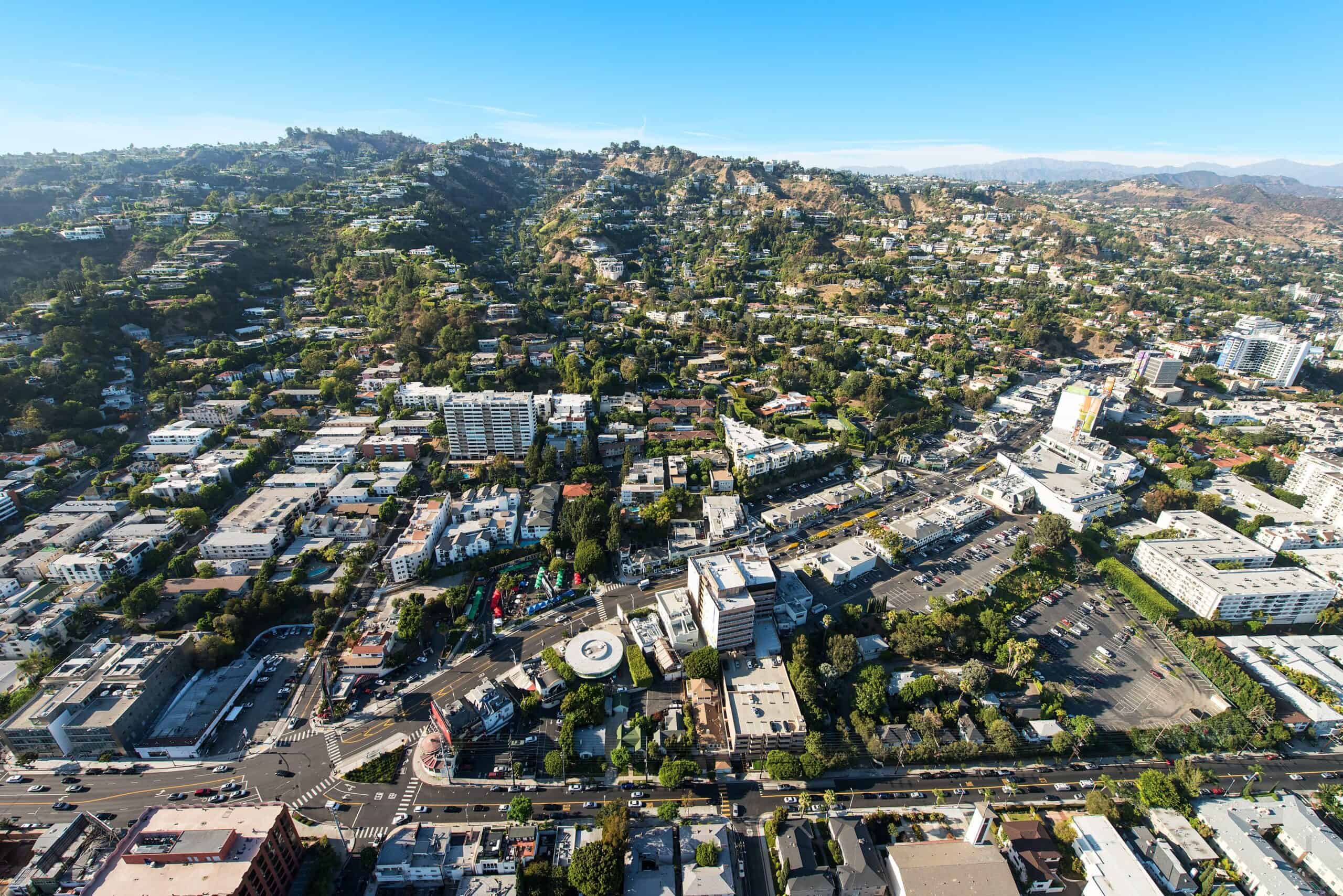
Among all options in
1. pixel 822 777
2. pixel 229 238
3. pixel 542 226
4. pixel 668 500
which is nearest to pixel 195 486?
pixel 668 500

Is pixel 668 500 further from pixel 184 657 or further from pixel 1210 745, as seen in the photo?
pixel 1210 745

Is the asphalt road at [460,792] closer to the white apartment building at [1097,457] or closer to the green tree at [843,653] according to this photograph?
the green tree at [843,653]

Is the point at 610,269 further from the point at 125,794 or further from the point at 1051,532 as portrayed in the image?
the point at 125,794

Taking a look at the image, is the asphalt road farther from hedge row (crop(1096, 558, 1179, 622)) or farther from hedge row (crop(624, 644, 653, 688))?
hedge row (crop(1096, 558, 1179, 622))

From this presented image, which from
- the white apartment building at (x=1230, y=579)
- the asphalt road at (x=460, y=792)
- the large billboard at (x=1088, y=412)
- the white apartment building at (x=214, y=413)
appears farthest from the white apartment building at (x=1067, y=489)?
the white apartment building at (x=214, y=413)

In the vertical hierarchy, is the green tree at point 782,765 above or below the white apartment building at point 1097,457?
below

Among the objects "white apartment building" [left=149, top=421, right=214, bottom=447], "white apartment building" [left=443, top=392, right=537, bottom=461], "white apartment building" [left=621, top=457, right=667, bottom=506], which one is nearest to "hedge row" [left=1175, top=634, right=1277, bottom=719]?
"white apartment building" [left=621, top=457, right=667, bottom=506]
